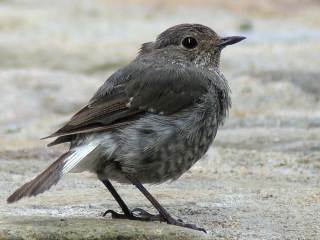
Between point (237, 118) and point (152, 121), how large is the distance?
2799 mm

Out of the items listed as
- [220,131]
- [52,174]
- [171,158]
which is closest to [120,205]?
[171,158]

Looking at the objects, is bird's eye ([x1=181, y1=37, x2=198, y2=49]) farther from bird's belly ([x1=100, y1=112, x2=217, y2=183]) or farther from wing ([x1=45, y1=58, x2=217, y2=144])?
bird's belly ([x1=100, y1=112, x2=217, y2=183])

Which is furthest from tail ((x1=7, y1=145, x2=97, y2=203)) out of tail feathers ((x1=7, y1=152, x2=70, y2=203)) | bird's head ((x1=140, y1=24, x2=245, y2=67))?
bird's head ((x1=140, y1=24, x2=245, y2=67))

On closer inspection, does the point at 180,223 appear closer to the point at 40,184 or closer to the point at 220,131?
the point at 40,184

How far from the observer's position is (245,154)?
287 inches

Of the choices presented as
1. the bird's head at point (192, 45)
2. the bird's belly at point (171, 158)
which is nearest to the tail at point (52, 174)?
the bird's belly at point (171, 158)

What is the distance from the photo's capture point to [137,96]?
18.9 feet

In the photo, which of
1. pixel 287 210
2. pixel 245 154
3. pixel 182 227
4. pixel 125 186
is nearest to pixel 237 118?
pixel 245 154

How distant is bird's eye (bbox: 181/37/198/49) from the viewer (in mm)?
6320

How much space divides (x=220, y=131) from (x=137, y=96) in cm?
234

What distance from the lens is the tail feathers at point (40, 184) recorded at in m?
5.15

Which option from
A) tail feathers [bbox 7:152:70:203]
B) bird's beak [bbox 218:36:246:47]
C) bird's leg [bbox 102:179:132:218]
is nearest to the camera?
tail feathers [bbox 7:152:70:203]

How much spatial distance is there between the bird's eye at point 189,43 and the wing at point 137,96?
305mm

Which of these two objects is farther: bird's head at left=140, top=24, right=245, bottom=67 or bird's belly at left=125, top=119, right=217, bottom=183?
bird's head at left=140, top=24, right=245, bottom=67
